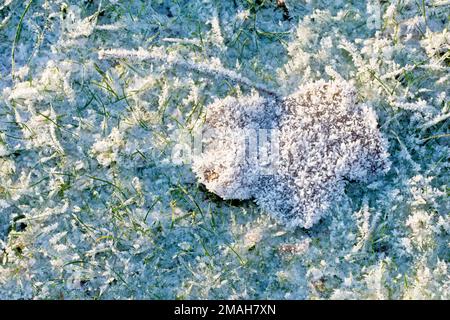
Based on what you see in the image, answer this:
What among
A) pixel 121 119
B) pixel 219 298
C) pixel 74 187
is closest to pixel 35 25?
pixel 121 119

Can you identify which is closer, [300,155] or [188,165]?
[300,155]

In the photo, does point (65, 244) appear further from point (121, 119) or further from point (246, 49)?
point (246, 49)

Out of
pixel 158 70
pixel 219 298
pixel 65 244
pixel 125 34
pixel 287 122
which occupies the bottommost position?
pixel 219 298

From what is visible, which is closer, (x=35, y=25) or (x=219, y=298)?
(x=219, y=298)
